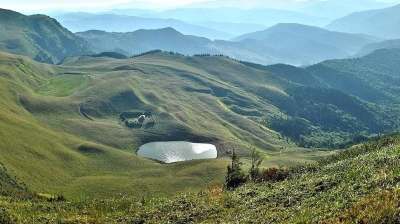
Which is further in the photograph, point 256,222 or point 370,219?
point 256,222

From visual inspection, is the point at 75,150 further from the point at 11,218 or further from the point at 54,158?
the point at 11,218

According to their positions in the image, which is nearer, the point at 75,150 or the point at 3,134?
the point at 3,134

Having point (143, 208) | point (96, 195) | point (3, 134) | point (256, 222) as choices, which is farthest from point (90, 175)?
point (256, 222)

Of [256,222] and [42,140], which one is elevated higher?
[256,222]

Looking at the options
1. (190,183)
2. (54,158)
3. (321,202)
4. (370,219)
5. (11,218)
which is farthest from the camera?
(54,158)

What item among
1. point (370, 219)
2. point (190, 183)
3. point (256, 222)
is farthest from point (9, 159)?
point (370, 219)

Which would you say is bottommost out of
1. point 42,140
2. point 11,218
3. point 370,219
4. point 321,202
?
point 42,140

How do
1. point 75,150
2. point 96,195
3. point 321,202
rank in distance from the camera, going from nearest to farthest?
point 321,202 < point 96,195 < point 75,150

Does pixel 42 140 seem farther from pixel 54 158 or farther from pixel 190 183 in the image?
pixel 190 183

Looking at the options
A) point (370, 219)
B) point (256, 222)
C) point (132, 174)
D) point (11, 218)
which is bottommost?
point (132, 174)
